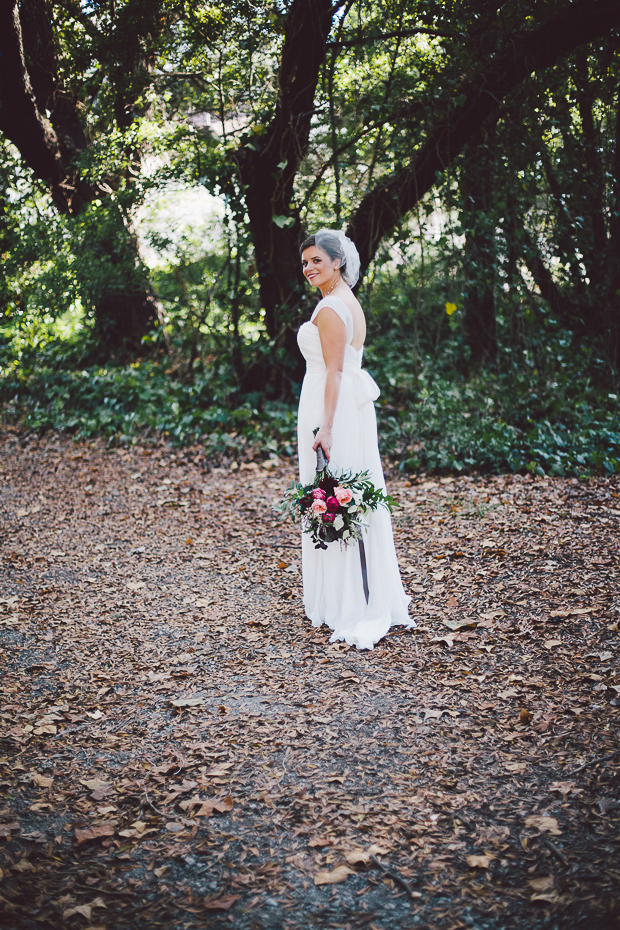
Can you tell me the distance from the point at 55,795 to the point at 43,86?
9.77m

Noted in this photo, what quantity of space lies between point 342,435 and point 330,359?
1.58ft

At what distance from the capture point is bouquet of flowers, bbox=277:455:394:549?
3.59 m

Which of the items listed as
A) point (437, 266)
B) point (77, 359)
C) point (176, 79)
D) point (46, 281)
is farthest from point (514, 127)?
point (77, 359)

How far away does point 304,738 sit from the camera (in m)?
3.11

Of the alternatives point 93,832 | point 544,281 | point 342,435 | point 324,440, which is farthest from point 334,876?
point 544,281

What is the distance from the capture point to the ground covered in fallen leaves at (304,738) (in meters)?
2.24

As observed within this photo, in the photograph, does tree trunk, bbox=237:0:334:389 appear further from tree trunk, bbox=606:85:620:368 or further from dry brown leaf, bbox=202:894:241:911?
dry brown leaf, bbox=202:894:241:911

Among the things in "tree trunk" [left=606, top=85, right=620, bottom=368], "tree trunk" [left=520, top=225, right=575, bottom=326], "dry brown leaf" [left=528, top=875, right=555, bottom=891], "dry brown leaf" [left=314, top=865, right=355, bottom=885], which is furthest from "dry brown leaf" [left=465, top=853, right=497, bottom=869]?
"tree trunk" [left=606, top=85, right=620, bottom=368]

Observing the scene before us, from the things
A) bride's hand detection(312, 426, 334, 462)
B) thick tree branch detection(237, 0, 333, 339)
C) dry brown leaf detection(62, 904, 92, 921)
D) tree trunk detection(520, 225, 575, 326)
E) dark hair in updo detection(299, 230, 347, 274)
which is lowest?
dry brown leaf detection(62, 904, 92, 921)

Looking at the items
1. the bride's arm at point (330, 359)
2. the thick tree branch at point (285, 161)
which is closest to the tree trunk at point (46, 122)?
the thick tree branch at point (285, 161)

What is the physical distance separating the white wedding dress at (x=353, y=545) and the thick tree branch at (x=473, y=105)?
15.4ft

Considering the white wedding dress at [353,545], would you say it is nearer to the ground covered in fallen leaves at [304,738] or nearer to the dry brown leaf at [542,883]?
the ground covered in fallen leaves at [304,738]

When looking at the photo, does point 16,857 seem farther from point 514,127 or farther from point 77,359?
point 77,359

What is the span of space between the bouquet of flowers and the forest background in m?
3.64
